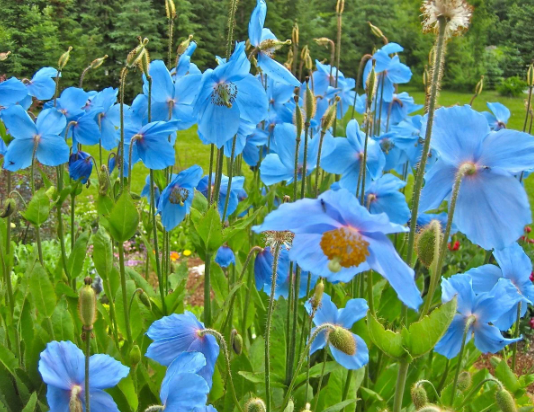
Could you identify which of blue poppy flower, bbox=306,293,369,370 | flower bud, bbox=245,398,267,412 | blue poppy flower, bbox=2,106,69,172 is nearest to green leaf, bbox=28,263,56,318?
blue poppy flower, bbox=2,106,69,172

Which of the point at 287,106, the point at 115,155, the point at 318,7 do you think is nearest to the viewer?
the point at 115,155

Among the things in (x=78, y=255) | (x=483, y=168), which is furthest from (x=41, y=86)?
(x=483, y=168)

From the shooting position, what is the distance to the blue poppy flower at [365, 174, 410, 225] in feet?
6.26

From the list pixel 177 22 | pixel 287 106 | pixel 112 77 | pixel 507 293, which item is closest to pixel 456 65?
pixel 177 22

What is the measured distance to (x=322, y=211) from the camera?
823 mm

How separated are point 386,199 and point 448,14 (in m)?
1.16

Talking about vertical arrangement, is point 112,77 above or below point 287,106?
below

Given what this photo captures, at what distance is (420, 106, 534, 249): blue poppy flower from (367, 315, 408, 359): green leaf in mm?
227

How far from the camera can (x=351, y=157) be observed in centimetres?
199

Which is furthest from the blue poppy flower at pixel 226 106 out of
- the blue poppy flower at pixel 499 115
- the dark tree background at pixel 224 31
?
the dark tree background at pixel 224 31

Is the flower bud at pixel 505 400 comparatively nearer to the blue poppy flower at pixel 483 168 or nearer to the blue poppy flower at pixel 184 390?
the blue poppy flower at pixel 483 168

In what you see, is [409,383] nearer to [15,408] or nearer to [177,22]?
[15,408]

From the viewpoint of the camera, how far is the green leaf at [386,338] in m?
0.98

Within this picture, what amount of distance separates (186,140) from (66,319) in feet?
23.6
